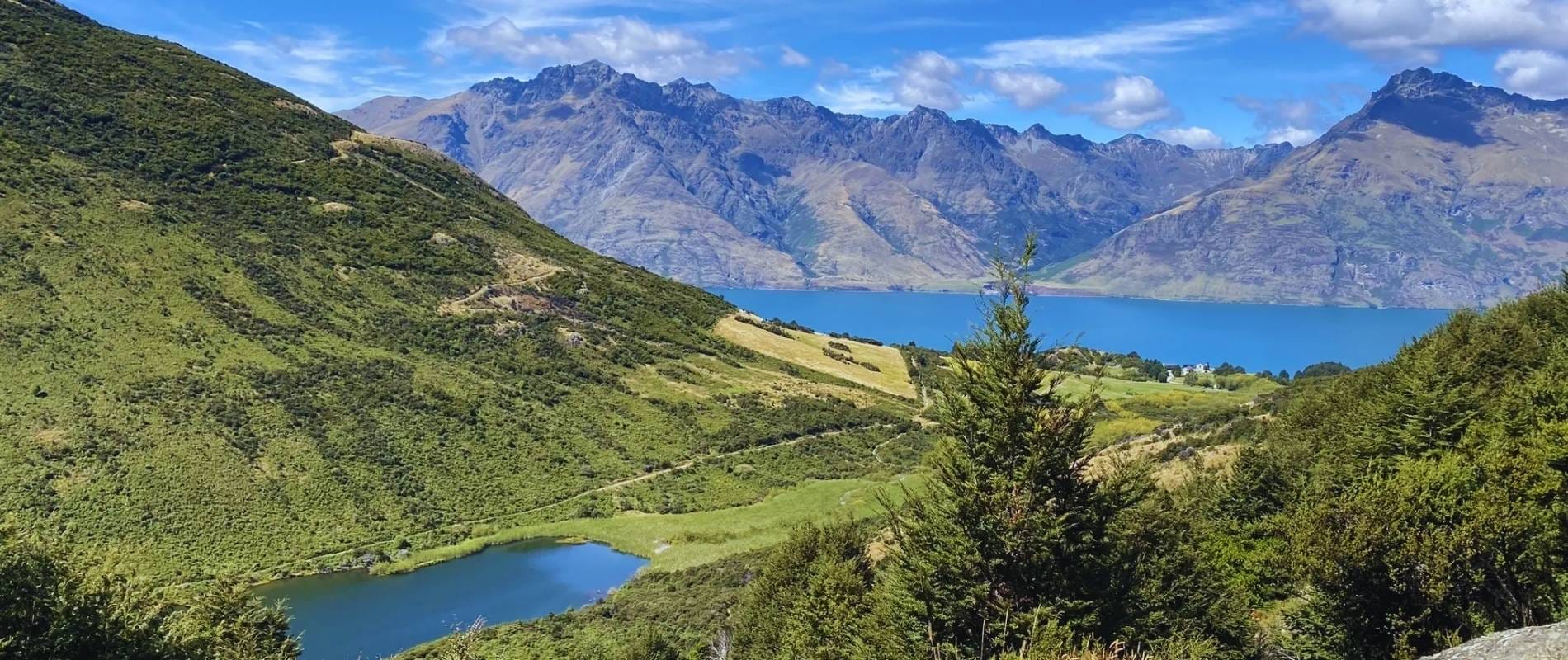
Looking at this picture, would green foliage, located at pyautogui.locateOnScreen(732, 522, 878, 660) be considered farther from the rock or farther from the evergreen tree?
the rock

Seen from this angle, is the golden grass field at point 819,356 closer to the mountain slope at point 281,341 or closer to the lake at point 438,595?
the mountain slope at point 281,341

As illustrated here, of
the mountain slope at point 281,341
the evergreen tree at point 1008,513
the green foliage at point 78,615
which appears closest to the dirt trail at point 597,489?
the mountain slope at point 281,341

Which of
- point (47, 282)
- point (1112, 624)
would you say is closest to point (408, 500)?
point (47, 282)

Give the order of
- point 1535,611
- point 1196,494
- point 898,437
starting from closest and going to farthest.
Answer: point 1535,611
point 1196,494
point 898,437

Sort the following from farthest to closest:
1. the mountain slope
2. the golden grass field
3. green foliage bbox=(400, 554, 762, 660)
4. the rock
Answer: the golden grass field → the mountain slope → green foliage bbox=(400, 554, 762, 660) → the rock

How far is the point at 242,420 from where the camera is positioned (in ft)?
258

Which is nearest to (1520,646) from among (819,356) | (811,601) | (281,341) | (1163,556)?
(1163,556)

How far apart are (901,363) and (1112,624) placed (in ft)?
422

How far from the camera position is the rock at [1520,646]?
48.1 ft

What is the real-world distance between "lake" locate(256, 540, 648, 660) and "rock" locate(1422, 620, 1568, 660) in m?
52.1

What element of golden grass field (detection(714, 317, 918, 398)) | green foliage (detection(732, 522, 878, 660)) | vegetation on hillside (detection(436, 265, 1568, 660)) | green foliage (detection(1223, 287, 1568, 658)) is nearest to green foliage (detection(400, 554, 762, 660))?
green foliage (detection(732, 522, 878, 660))

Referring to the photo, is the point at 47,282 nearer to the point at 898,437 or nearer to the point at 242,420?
the point at 242,420

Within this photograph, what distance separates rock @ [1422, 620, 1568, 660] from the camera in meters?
14.7

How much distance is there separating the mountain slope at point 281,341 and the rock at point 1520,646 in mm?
33059
